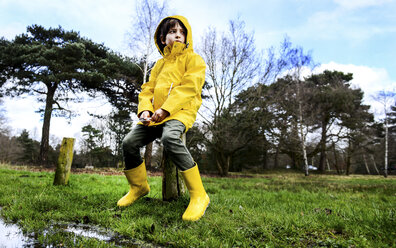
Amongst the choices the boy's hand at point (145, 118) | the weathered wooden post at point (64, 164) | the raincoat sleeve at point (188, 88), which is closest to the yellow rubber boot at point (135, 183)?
the boy's hand at point (145, 118)

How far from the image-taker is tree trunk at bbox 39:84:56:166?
16.0m

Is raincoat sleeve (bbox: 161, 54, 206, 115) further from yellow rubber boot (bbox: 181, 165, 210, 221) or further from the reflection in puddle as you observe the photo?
the reflection in puddle

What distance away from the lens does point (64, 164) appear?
4.59 metres

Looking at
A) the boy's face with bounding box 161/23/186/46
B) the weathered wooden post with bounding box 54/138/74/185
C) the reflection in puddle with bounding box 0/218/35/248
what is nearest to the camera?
the reflection in puddle with bounding box 0/218/35/248

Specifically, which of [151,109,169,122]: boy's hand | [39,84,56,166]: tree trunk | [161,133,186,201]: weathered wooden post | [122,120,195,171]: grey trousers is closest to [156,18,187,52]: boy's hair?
[151,109,169,122]: boy's hand

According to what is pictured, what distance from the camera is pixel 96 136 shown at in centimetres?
2733

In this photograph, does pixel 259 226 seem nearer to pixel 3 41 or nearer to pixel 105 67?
pixel 105 67

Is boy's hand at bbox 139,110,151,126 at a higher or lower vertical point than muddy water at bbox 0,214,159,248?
higher

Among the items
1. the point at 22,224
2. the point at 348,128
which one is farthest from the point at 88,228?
the point at 348,128

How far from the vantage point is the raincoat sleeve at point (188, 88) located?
8.05 feet

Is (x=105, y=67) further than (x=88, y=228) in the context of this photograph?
Yes

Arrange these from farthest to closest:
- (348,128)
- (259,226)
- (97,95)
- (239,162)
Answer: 1. (239,162)
2. (348,128)
3. (97,95)
4. (259,226)

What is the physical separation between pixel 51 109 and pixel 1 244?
1731 centimetres

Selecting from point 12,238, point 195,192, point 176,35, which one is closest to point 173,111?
point 195,192
